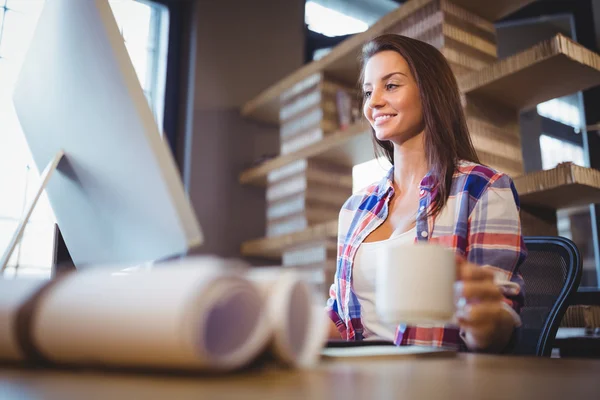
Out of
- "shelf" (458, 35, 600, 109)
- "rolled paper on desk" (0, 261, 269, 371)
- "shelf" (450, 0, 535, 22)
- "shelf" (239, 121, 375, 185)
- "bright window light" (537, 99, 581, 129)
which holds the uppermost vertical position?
"bright window light" (537, 99, 581, 129)

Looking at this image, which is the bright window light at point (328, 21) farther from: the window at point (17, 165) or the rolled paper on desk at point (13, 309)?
the rolled paper on desk at point (13, 309)

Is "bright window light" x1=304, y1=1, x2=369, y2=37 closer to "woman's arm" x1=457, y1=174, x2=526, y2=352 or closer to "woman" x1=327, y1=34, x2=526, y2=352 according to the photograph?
"woman" x1=327, y1=34, x2=526, y2=352

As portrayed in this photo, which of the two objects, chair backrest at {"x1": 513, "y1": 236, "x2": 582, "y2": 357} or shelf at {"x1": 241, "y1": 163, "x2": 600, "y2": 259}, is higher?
shelf at {"x1": 241, "y1": 163, "x2": 600, "y2": 259}

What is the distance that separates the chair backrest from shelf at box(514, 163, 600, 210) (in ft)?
1.29

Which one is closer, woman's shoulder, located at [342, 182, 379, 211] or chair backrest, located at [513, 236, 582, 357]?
chair backrest, located at [513, 236, 582, 357]

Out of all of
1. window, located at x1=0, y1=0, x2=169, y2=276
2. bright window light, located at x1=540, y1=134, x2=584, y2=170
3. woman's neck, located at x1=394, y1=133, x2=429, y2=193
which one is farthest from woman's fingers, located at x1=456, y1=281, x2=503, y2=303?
bright window light, located at x1=540, y1=134, x2=584, y2=170

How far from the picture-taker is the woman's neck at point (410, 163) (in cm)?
143

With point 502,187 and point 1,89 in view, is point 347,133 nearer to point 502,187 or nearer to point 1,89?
point 502,187

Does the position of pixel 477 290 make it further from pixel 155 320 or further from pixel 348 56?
pixel 348 56

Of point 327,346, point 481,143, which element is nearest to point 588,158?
point 481,143

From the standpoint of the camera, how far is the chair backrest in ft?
3.87

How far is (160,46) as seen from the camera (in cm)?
314

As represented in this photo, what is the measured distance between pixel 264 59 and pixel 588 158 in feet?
6.04

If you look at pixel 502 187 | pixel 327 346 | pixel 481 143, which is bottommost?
pixel 327 346
